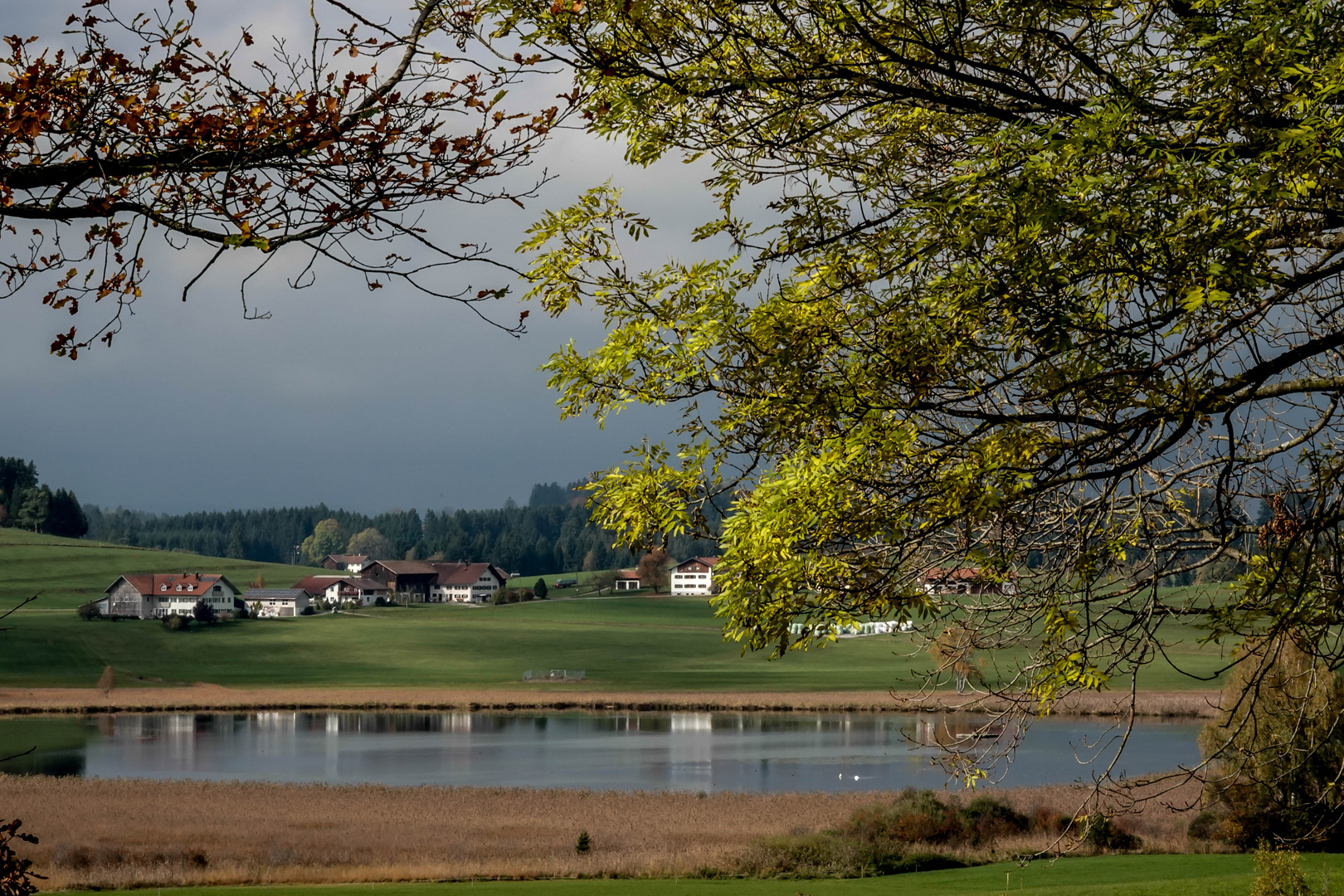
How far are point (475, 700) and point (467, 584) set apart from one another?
7824cm

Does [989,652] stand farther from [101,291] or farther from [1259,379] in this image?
[101,291]

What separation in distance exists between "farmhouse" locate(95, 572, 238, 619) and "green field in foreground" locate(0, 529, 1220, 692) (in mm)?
3373

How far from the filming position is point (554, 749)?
44250 mm

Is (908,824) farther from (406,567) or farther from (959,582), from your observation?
(406,567)

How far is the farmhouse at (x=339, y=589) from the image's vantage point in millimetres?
122625

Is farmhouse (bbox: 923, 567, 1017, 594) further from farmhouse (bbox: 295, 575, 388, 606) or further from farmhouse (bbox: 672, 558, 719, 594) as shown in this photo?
farmhouse (bbox: 672, 558, 719, 594)

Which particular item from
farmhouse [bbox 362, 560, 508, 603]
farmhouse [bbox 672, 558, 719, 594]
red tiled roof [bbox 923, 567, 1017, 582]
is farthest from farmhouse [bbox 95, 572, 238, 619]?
red tiled roof [bbox 923, 567, 1017, 582]

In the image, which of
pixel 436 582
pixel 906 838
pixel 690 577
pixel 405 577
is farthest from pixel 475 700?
pixel 690 577

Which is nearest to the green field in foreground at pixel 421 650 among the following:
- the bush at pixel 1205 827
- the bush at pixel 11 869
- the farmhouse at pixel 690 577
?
the farmhouse at pixel 690 577

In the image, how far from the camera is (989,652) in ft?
30.3

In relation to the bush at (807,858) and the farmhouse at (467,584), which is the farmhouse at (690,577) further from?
the bush at (807,858)

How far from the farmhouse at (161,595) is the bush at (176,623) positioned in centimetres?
485

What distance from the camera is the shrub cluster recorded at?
21.6 m

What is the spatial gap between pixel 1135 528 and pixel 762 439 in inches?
150
